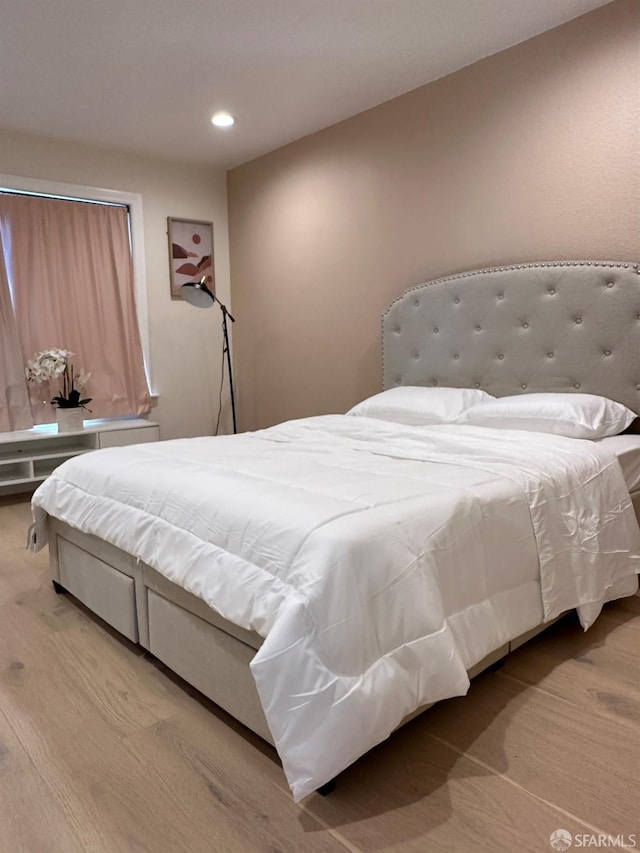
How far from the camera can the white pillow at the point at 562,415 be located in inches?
97.8

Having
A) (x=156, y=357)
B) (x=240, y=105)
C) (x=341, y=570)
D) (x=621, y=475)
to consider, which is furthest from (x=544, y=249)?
(x=156, y=357)

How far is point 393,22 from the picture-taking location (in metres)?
2.64

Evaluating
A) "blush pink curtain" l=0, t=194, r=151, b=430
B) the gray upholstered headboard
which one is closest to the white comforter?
the gray upholstered headboard

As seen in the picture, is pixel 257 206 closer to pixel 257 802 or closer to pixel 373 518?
pixel 373 518

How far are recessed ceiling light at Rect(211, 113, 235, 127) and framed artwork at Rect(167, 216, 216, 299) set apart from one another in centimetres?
100

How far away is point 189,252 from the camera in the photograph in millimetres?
4730

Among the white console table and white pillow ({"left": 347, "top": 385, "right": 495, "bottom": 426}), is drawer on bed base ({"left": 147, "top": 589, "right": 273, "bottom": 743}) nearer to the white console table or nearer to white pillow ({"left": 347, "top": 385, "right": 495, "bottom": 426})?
white pillow ({"left": 347, "top": 385, "right": 495, "bottom": 426})

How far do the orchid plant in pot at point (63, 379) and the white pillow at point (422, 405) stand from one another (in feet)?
6.73

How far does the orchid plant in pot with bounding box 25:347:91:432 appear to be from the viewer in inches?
157

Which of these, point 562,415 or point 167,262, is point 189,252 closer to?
point 167,262

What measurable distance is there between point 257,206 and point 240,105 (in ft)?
3.60

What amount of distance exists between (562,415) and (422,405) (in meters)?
0.72

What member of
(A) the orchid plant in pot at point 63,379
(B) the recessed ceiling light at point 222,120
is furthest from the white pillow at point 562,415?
(A) the orchid plant in pot at point 63,379

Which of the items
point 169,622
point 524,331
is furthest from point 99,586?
point 524,331
